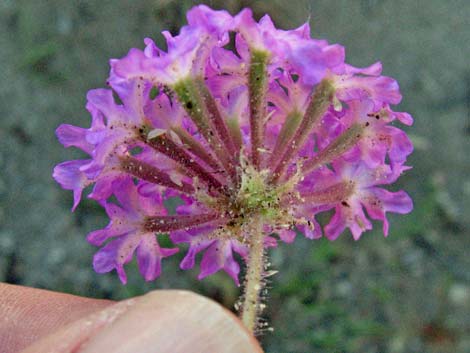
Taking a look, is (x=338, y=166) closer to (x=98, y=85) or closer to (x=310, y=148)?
(x=310, y=148)

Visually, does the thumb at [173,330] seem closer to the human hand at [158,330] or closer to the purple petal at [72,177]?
the human hand at [158,330]

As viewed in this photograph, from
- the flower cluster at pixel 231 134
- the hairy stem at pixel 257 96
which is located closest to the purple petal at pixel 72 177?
the flower cluster at pixel 231 134

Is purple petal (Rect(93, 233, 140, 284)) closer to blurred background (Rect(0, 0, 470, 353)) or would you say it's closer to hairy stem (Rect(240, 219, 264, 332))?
hairy stem (Rect(240, 219, 264, 332))

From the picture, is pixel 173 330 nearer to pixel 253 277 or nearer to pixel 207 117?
pixel 253 277

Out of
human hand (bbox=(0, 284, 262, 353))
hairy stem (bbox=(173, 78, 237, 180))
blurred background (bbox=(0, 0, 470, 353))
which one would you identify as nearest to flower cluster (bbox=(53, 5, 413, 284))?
hairy stem (bbox=(173, 78, 237, 180))

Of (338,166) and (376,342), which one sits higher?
(338,166)

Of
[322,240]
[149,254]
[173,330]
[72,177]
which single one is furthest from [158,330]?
[322,240]

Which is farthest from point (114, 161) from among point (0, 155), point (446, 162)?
point (446, 162)
